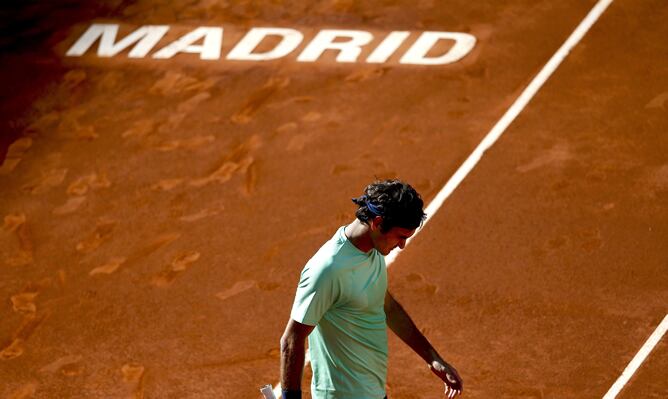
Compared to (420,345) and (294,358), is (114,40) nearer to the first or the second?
(420,345)

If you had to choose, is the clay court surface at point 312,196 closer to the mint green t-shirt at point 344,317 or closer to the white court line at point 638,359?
the white court line at point 638,359

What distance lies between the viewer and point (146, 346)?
26.9 ft

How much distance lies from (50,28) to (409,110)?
186 inches

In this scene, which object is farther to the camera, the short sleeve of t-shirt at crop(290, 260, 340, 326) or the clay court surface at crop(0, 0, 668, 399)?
the clay court surface at crop(0, 0, 668, 399)

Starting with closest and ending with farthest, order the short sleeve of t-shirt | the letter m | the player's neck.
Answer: the short sleeve of t-shirt, the player's neck, the letter m

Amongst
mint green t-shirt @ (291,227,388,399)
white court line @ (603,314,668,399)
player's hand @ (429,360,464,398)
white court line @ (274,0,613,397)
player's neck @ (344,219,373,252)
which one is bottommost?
white court line @ (603,314,668,399)

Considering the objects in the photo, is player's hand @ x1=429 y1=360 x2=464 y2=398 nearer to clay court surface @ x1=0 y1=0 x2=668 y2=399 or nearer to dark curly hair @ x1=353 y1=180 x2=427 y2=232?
dark curly hair @ x1=353 y1=180 x2=427 y2=232

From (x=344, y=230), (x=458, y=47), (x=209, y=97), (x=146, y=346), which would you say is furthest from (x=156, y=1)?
(x=344, y=230)

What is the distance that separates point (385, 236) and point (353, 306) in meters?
0.37

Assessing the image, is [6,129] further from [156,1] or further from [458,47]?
[458,47]

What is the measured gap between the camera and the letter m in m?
12.3

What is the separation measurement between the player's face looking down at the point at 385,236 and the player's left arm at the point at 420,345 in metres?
0.44

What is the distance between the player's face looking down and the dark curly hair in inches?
0.7

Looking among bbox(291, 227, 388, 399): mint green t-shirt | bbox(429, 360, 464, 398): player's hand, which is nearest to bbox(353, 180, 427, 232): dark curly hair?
bbox(291, 227, 388, 399): mint green t-shirt
